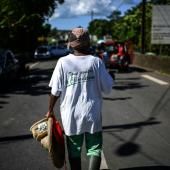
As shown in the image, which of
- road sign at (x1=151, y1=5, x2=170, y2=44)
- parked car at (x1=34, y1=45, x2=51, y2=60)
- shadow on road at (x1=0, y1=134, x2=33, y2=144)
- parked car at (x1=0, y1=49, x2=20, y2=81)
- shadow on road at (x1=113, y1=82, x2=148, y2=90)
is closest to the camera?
shadow on road at (x1=0, y1=134, x2=33, y2=144)

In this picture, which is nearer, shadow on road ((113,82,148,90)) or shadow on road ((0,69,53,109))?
shadow on road ((0,69,53,109))

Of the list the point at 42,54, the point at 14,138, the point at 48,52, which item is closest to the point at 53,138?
the point at 14,138

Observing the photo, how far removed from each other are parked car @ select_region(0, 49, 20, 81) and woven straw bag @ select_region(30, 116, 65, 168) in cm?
1160

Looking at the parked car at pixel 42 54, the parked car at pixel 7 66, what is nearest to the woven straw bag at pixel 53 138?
the parked car at pixel 7 66

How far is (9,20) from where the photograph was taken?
88.5ft

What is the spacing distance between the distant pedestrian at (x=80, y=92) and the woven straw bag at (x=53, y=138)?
0.14 metres

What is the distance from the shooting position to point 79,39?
517 cm

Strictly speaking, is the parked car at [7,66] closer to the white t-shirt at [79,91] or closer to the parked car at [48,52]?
the white t-shirt at [79,91]

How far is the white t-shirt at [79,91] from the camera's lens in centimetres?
518

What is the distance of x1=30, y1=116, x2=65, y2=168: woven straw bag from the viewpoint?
209 inches

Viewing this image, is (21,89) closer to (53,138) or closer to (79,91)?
(53,138)

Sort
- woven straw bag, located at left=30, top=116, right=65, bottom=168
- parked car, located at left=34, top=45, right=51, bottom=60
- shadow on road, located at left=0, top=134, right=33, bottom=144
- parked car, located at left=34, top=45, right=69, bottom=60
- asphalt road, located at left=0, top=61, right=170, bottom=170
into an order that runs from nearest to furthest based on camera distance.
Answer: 1. woven straw bag, located at left=30, top=116, right=65, bottom=168
2. asphalt road, located at left=0, top=61, right=170, bottom=170
3. shadow on road, located at left=0, top=134, right=33, bottom=144
4. parked car, located at left=34, top=45, right=51, bottom=60
5. parked car, located at left=34, top=45, right=69, bottom=60

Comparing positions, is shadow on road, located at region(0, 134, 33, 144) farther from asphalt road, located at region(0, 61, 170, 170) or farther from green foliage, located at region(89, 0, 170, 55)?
green foliage, located at region(89, 0, 170, 55)

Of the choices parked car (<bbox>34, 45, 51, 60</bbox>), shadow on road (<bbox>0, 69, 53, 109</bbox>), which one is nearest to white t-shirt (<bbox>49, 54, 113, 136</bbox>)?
shadow on road (<bbox>0, 69, 53, 109</bbox>)
